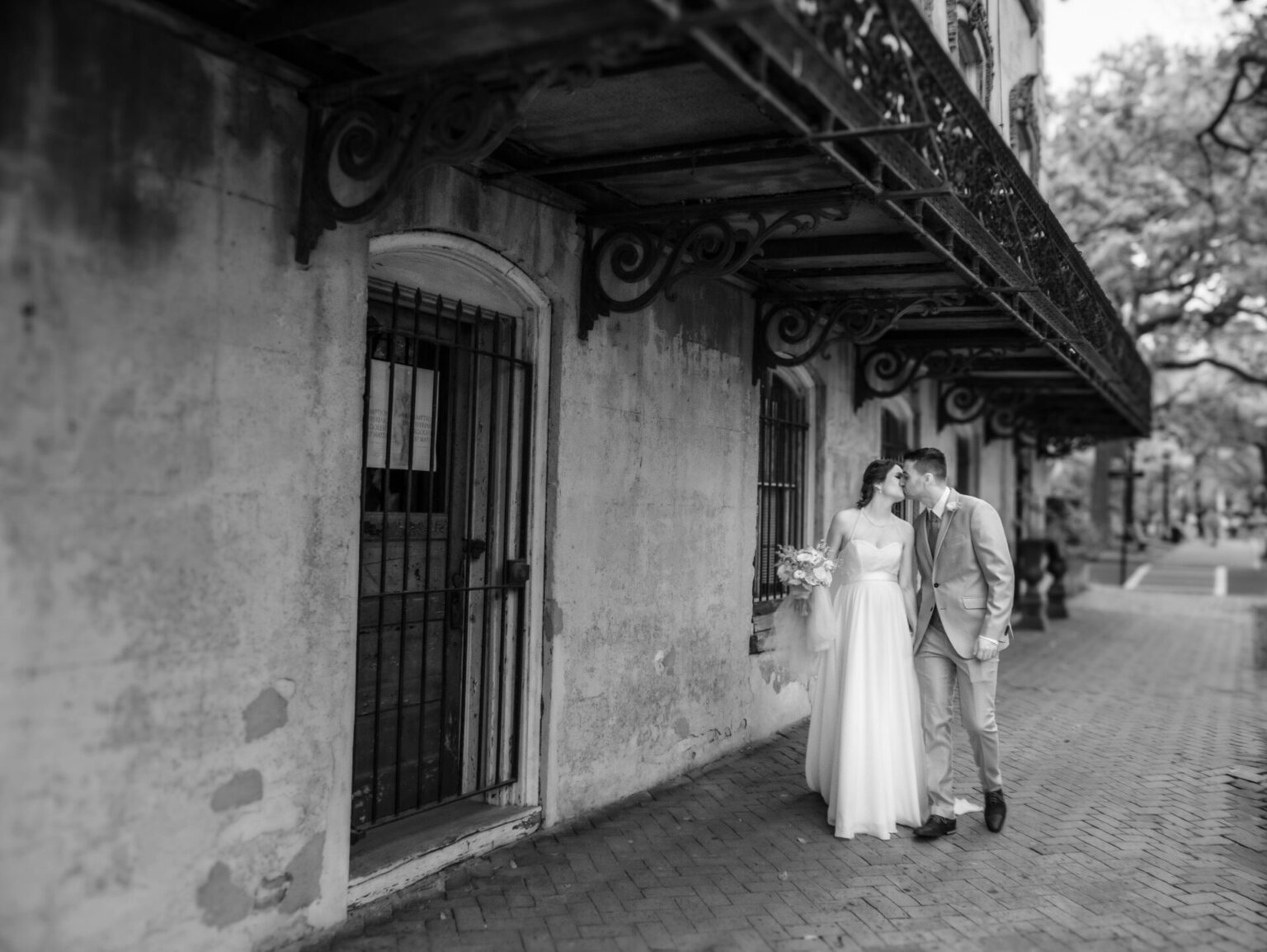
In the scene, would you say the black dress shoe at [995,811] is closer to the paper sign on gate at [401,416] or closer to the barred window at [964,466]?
the paper sign on gate at [401,416]

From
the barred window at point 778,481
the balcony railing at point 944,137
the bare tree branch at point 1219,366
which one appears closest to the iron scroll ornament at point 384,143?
the balcony railing at point 944,137

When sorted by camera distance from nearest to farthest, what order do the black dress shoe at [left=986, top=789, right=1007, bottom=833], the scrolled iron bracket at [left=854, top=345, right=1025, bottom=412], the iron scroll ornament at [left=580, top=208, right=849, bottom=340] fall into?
1. the iron scroll ornament at [left=580, top=208, right=849, bottom=340]
2. the black dress shoe at [left=986, top=789, right=1007, bottom=833]
3. the scrolled iron bracket at [left=854, top=345, right=1025, bottom=412]

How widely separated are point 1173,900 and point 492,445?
3.96 metres

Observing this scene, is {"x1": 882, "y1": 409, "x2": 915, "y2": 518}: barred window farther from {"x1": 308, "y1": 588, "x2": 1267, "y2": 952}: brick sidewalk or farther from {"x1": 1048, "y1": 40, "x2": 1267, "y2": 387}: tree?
{"x1": 1048, "y1": 40, "x2": 1267, "y2": 387}: tree

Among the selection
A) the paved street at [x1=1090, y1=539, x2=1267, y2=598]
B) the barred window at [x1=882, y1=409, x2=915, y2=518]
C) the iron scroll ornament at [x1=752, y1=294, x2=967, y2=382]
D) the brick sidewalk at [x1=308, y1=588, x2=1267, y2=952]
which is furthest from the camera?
the paved street at [x1=1090, y1=539, x2=1267, y2=598]

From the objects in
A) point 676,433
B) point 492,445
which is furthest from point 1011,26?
point 492,445

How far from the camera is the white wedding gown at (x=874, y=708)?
565 centimetres

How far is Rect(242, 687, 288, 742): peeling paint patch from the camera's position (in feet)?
12.4

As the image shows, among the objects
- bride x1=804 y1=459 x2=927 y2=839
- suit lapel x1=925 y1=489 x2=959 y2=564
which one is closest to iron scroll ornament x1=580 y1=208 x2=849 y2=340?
bride x1=804 y1=459 x2=927 y2=839

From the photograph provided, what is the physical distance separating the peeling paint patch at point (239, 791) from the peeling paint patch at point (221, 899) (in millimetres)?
208

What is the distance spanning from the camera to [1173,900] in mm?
4836

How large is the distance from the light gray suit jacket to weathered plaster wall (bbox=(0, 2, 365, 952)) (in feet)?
10.8

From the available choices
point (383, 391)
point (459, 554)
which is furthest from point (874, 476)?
point (383, 391)

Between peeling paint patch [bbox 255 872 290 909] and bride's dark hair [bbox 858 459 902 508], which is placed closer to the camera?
peeling paint patch [bbox 255 872 290 909]
